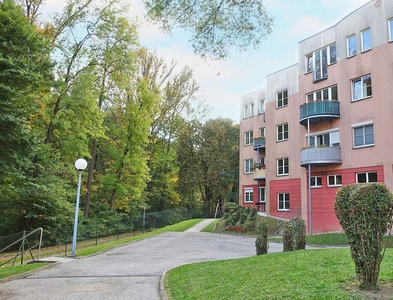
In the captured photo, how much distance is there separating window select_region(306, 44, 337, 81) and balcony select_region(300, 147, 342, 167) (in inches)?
204

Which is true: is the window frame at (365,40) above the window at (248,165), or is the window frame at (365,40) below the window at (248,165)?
above

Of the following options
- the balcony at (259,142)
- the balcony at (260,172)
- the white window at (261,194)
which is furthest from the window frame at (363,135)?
the white window at (261,194)

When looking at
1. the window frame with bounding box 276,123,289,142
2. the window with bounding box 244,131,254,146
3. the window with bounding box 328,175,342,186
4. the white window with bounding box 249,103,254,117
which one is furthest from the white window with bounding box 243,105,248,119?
the window with bounding box 328,175,342,186

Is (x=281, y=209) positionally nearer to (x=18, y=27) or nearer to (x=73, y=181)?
(x=73, y=181)

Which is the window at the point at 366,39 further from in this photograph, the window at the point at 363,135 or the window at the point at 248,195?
the window at the point at 248,195

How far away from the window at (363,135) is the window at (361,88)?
188cm

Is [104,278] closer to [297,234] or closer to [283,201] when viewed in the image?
[297,234]

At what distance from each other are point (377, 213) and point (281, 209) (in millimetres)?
22444

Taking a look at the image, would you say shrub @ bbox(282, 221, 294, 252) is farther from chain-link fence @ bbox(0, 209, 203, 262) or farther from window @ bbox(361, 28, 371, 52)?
window @ bbox(361, 28, 371, 52)

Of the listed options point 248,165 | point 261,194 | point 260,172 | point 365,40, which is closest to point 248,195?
point 261,194

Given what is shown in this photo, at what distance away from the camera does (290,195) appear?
87.0 ft

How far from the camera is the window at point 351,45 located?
2175cm

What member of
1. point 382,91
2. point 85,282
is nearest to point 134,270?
point 85,282

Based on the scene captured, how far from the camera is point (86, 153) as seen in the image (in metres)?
22.7
